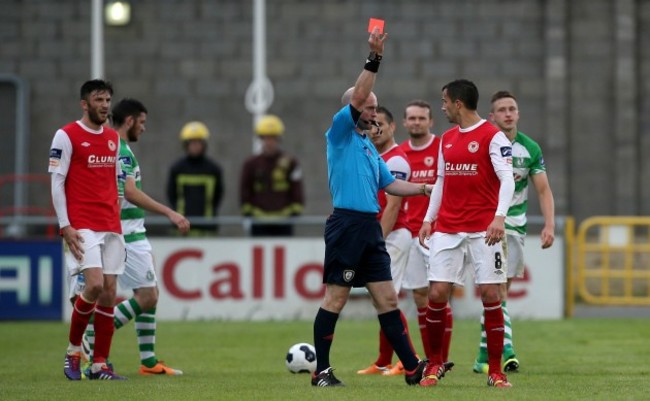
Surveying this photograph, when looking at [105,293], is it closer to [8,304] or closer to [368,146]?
[368,146]

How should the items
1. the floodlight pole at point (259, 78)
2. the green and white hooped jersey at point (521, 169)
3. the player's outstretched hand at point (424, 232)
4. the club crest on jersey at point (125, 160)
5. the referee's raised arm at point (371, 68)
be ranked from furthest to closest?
the floodlight pole at point (259, 78), the green and white hooped jersey at point (521, 169), the club crest on jersey at point (125, 160), the player's outstretched hand at point (424, 232), the referee's raised arm at point (371, 68)

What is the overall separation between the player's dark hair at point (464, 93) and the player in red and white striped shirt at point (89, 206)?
2.86 m

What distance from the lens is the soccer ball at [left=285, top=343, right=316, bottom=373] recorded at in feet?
41.2

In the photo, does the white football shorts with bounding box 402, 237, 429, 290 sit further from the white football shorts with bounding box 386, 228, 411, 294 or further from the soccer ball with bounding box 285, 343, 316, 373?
the soccer ball with bounding box 285, 343, 316, 373

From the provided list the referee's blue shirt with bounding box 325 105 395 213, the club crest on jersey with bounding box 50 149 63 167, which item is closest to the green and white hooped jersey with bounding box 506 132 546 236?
the referee's blue shirt with bounding box 325 105 395 213

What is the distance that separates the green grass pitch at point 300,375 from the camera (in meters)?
10.6

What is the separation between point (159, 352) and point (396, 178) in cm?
399

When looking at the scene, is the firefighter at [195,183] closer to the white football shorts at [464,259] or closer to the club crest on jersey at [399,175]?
the club crest on jersey at [399,175]

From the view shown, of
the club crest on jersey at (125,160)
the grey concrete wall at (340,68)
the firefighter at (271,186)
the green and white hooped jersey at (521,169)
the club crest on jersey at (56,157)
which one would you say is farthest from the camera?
the grey concrete wall at (340,68)

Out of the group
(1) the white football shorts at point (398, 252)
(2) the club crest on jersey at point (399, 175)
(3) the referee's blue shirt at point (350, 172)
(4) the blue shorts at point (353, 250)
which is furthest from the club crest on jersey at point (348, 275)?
(1) the white football shorts at point (398, 252)

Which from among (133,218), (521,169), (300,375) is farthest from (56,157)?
(521,169)

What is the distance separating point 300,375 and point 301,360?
0.64 feet

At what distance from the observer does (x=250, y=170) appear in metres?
20.0

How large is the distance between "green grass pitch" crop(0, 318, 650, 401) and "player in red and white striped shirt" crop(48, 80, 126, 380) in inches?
24.8
